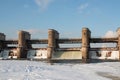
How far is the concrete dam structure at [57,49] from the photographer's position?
51.7m

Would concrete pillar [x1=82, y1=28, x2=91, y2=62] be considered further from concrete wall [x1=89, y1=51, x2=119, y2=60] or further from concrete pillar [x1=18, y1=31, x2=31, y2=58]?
concrete pillar [x1=18, y1=31, x2=31, y2=58]

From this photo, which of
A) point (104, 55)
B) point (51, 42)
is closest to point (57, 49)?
point (51, 42)

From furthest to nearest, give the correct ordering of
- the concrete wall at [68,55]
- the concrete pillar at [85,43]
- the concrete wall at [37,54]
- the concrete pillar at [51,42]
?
the concrete wall at [37,54] < the concrete pillar at [51,42] < the concrete wall at [68,55] < the concrete pillar at [85,43]

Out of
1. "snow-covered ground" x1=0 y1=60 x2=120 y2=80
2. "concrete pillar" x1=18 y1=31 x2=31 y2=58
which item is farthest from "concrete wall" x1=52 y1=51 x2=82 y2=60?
"snow-covered ground" x1=0 y1=60 x2=120 y2=80

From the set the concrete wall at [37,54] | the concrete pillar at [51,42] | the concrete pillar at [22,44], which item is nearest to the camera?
the concrete pillar at [51,42]

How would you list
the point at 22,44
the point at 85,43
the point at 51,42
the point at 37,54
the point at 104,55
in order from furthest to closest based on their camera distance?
the point at 22,44
the point at 37,54
the point at 51,42
the point at 85,43
the point at 104,55

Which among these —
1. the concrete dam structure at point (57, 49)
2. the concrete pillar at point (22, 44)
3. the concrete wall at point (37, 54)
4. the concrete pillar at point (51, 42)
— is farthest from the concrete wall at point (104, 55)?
the concrete pillar at point (22, 44)

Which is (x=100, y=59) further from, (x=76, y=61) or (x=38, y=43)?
(x=38, y=43)

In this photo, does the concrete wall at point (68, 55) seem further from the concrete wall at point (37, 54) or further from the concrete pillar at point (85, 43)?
the concrete wall at point (37, 54)

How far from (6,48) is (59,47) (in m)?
12.2

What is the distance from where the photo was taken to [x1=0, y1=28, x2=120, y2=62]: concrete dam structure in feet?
169

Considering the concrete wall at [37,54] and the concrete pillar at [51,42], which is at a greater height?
the concrete pillar at [51,42]

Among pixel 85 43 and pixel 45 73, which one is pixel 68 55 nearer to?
pixel 85 43

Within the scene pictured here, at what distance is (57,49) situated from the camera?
182ft
